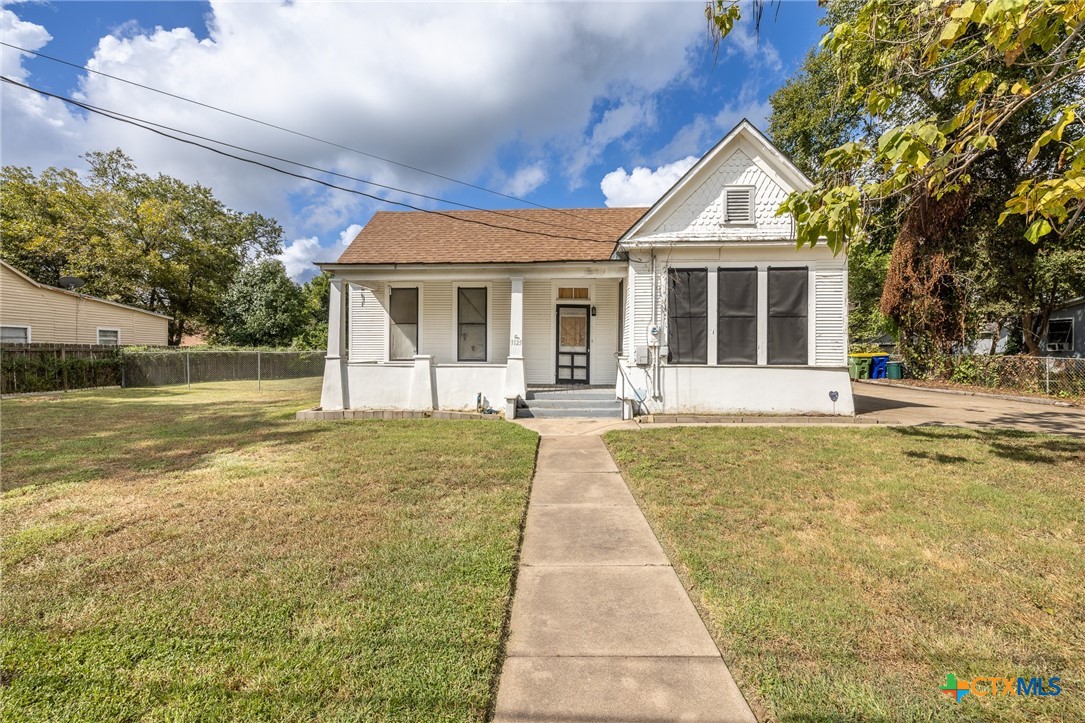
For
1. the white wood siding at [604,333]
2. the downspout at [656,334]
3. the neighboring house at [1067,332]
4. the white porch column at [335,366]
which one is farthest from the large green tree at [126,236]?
the neighboring house at [1067,332]

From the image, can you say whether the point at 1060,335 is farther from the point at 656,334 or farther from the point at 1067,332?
the point at 656,334

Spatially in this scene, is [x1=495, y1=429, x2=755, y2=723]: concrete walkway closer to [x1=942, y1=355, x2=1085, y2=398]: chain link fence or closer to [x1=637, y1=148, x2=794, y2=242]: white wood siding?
[x1=637, y1=148, x2=794, y2=242]: white wood siding

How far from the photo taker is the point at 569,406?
10.0m

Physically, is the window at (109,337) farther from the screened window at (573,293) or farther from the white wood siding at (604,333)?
the white wood siding at (604,333)

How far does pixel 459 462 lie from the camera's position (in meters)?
5.88

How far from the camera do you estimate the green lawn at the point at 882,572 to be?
1.99 metres

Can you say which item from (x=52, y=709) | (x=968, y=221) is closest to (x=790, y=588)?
(x=52, y=709)

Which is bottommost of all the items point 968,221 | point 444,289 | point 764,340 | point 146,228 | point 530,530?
point 530,530

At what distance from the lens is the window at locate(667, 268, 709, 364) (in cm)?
969

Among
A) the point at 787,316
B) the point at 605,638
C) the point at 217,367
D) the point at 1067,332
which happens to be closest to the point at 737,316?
the point at 787,316

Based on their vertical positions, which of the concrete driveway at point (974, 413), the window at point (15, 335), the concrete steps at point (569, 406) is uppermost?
the window at point (15, 335)

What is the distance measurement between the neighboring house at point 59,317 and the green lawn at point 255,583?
54.3ft

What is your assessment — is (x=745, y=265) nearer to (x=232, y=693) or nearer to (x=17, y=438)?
(x=232, y=693)

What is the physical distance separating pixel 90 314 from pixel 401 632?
25745 mm
